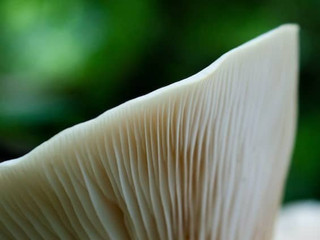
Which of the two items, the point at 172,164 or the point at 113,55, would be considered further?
the point at 113,55

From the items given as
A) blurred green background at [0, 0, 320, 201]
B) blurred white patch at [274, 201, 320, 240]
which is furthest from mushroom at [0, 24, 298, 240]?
blurred green background at [0, 0, 320, 201]

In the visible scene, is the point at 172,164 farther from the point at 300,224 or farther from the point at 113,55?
the point at 113,55

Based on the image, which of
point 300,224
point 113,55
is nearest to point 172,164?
point 300,224

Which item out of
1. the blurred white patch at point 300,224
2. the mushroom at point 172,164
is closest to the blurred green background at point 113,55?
the blurred white patch at point 300,224

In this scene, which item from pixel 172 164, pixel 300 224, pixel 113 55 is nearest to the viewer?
pixel 172 164

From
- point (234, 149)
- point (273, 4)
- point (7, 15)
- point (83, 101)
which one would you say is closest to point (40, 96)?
point (83, 101)

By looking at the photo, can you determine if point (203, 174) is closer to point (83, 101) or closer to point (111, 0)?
point (83, 101)

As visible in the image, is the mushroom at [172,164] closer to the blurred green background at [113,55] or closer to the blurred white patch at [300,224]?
the blurred white patch at [300,224]

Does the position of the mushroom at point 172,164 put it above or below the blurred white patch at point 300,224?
above
